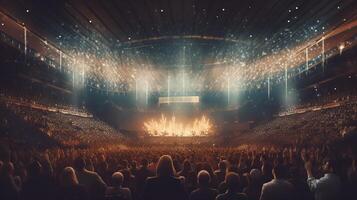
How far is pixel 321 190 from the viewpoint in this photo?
662 centimetres

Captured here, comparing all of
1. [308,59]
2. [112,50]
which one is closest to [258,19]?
[308,59]

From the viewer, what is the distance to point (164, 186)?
571 cm

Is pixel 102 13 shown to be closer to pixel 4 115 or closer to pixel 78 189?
pixel 4 115

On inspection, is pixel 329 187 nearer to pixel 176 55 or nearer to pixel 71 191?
pixel 71 191

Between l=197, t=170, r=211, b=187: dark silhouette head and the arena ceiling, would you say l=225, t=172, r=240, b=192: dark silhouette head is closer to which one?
l=197, t=170, r=211, b=187: dark silhouette head

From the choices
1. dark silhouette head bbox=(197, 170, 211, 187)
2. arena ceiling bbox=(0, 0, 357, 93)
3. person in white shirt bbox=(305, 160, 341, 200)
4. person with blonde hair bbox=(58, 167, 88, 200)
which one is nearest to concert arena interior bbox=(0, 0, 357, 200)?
arena ceiling bbox=(0, 0, 357, 93)

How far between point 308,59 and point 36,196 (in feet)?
126

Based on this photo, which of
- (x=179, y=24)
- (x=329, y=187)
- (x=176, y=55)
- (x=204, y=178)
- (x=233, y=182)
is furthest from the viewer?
(x=176, y=55)

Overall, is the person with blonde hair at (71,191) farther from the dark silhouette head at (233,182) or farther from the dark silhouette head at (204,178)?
the dark silhouette head at (233,182)

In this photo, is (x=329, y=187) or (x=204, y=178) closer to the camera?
(x=204, y=178)

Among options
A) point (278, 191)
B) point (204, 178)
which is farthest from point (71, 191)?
point (278, 191)

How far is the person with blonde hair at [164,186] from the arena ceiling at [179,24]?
24.0 metres

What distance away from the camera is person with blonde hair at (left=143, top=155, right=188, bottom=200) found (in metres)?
5.68

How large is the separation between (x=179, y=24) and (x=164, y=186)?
31.4 meters
